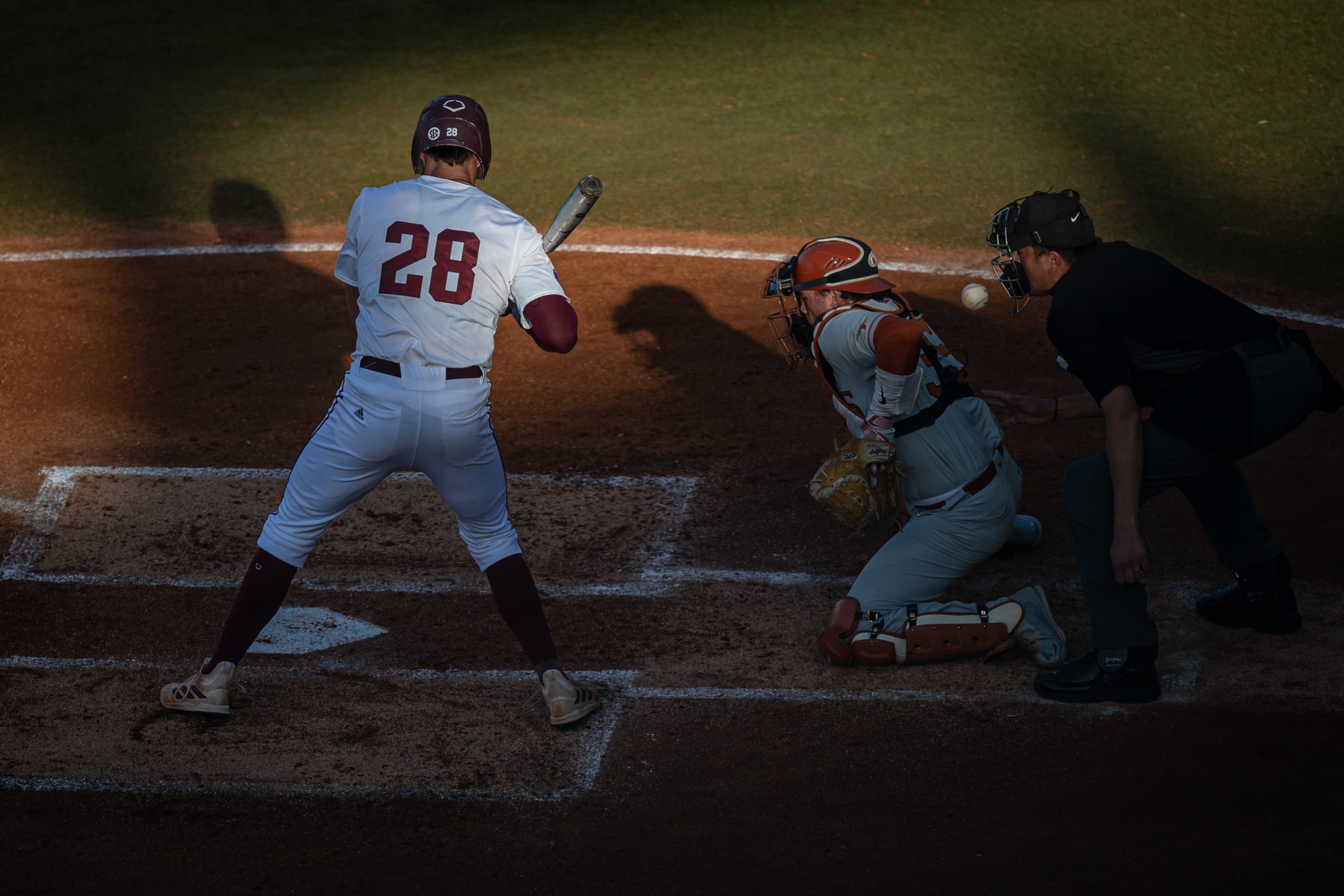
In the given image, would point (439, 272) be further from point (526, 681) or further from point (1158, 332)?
point (1158, 332)

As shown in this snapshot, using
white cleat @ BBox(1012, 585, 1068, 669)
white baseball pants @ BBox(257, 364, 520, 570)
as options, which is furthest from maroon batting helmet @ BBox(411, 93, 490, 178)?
white cleat @ BBox(1012, 585, 1068, 669)

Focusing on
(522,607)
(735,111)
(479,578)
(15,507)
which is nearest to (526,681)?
(522,607)

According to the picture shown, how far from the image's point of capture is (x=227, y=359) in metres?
6.98

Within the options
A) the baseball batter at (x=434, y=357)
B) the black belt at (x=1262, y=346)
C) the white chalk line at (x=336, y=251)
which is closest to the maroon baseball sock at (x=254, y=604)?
the baseball batter at (x=434, y=357)

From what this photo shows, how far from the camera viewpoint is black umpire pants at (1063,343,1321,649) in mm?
3801

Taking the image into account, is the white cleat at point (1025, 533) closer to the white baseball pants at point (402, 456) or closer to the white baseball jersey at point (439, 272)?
the white baseball pants at point (402, 456)

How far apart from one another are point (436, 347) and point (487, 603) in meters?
1.45

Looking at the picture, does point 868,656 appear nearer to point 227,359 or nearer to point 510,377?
point 510,377

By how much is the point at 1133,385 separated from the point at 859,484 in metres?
0.91

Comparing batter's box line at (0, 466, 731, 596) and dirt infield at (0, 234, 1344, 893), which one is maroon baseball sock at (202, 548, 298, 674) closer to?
dirt infield at (0, 234, 1344, 893)

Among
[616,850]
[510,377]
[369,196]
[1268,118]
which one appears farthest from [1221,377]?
[1268,118]

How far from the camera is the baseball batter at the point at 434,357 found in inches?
150

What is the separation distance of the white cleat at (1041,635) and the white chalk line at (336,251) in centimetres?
358

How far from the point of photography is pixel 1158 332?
3797 mm
